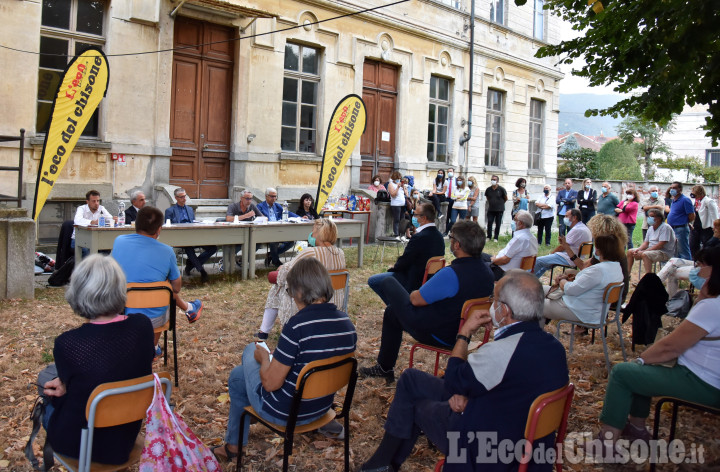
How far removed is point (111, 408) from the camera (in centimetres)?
240

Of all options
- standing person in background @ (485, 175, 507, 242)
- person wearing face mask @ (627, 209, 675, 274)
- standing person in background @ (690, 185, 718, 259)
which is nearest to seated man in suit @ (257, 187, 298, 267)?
person wearing face mask @ (627, 209, 675, 274)

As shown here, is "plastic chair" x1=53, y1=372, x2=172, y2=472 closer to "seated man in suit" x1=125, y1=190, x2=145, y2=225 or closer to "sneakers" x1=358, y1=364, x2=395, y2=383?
"sneakers" x1=358, y1=364, x2=395, y2=383

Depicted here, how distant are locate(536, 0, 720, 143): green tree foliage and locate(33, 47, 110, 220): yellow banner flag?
599 centimetres

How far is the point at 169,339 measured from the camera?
5.60 m

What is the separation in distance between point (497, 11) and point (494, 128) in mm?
3336

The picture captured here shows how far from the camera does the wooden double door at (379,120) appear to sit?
14395 mm

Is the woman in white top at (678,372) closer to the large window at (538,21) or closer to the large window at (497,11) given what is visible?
the large window at (497,11)

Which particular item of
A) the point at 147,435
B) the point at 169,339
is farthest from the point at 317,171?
the point at 147,435

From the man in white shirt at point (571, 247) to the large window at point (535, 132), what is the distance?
12.3m

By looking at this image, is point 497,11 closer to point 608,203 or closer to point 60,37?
point 608,203

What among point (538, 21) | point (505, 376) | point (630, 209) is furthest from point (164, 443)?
point (538, 21)

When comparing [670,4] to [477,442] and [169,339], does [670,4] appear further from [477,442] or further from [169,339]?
[169,339]

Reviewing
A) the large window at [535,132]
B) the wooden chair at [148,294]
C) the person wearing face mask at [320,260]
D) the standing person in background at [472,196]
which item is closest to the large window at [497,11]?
the large window at [535,132]

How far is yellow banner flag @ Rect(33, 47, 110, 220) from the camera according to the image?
7.80m
